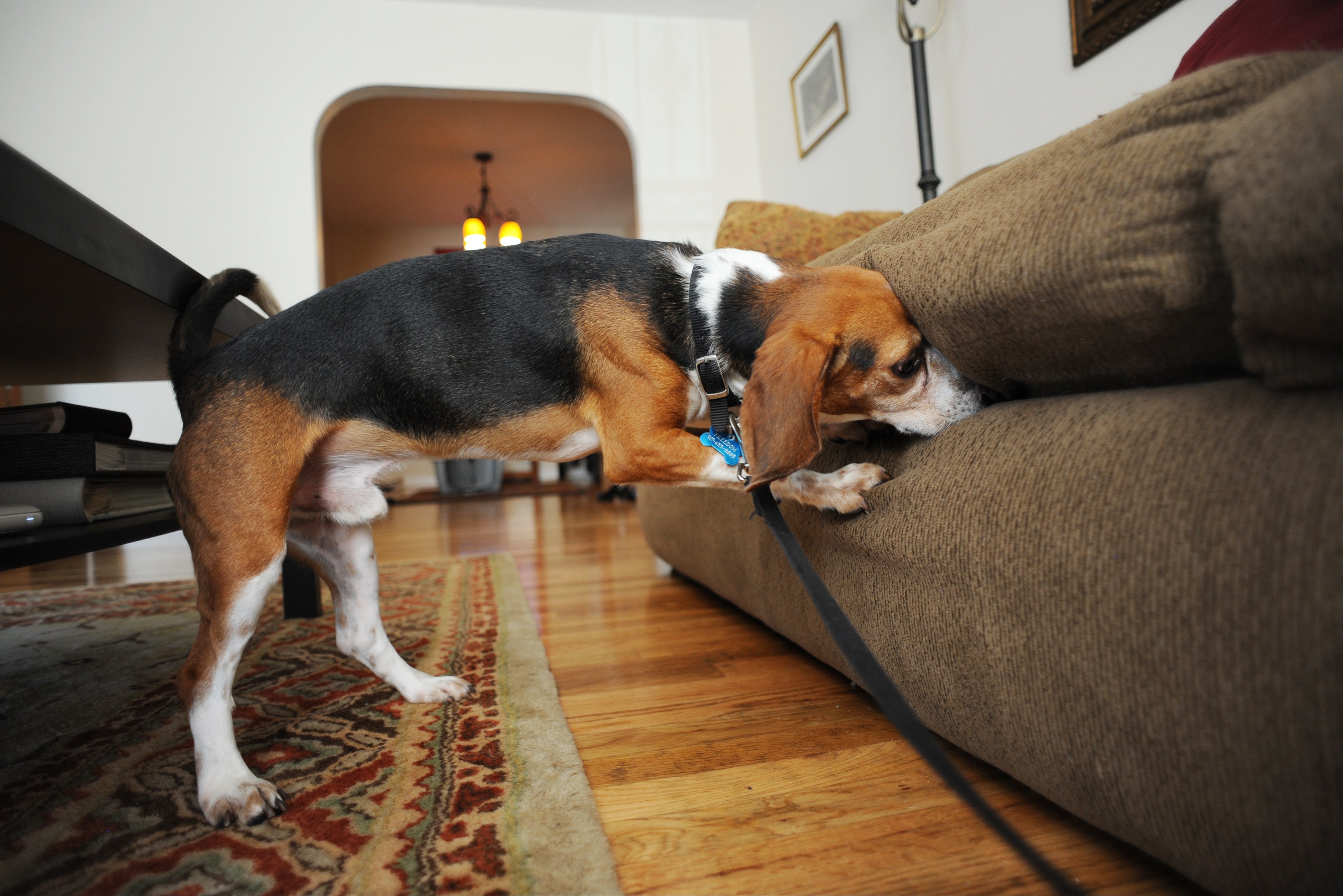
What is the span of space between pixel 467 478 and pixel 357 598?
7.00m

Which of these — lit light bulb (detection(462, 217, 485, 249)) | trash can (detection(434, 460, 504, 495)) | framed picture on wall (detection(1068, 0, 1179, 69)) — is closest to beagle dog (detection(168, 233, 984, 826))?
framed picture on wall (detection(1068, 0, 1179, 69))

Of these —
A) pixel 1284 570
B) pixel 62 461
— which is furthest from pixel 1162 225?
pixel 62 461

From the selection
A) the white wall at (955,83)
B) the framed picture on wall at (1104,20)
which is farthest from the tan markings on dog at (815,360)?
the framed picture on wall at (1104,20)

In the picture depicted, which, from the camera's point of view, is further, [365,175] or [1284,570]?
[365,175]

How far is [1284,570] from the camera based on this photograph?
59 centimetres

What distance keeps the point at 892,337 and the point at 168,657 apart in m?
2.00

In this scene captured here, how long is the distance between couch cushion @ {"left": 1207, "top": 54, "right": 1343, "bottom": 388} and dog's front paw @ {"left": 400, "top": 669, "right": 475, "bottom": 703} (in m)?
1.46

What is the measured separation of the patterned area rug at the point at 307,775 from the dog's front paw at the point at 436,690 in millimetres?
36

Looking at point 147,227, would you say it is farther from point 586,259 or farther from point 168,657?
point 586,259

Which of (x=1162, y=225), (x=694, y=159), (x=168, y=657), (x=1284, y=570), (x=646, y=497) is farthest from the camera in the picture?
(x=694, y=159)

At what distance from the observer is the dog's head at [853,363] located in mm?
1097

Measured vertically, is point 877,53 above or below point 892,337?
above

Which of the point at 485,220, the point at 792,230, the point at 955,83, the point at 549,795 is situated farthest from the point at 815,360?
the point at 485,220

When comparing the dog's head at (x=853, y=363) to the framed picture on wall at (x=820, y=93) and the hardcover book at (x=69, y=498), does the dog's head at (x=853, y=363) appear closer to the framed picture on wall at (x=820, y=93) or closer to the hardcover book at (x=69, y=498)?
the hardcover book at (x=69, y=498)
